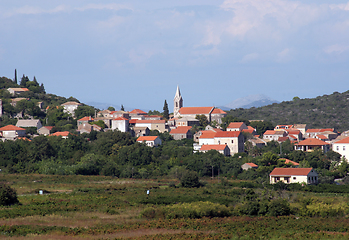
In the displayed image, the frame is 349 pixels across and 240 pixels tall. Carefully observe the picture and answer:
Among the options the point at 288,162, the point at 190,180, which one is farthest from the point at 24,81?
the point at 190,180

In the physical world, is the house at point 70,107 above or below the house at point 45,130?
above

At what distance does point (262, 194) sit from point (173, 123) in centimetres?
5927

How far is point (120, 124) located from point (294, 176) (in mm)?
39379

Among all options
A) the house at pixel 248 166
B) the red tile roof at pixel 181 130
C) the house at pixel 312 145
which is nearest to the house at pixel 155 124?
the red tile roof at pixel 181 130

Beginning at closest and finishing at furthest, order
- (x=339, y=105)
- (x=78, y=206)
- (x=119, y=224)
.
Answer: (x=119, y=224) → (x=78, y=206) → (x=339, y=105)

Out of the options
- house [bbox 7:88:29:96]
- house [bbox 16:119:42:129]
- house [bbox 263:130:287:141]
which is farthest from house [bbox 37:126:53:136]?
house [bbox 263:130:287:141]

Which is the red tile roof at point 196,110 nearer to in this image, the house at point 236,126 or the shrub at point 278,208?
the house at point 236,126

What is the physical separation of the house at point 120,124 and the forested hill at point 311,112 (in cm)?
5808

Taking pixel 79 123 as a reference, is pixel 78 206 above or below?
below

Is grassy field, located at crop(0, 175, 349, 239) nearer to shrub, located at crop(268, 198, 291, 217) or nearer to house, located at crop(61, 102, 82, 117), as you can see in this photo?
shrub, located at crop(268, 198, 291, 217)

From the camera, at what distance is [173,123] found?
95.2 meters

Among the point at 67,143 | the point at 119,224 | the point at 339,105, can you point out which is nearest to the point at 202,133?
the point at 67,143

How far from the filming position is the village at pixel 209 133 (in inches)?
2709

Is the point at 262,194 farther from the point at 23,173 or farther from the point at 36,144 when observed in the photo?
the point at 36,144
